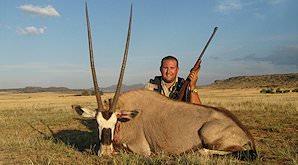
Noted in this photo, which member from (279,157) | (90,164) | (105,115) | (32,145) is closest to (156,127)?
(105,115)

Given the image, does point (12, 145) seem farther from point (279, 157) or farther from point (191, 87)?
point (279, 157)

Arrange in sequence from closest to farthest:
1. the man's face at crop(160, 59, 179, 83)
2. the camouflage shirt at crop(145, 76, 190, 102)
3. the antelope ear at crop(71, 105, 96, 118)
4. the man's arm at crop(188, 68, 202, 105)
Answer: the antelope ear at crop(71, 105, 96, 118) < the man's arm at crop(188, 68, 202, 105) < the man's face at crop(160, 59, 179, 83) < the camouflage shirt at crop(145, 76, 190, 102)

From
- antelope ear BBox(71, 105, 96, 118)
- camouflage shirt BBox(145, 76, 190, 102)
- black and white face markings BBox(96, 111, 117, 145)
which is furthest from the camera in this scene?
camouflage shirt BBox(145, 76, 190, 102)

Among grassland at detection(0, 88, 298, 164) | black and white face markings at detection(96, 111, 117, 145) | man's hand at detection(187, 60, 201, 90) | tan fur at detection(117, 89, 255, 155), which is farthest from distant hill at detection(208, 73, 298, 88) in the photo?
black and white face markings at detection(96, 111, 117, 145)

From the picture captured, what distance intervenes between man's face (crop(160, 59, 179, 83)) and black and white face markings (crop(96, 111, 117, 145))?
2.15m

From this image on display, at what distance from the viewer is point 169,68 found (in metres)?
8.13

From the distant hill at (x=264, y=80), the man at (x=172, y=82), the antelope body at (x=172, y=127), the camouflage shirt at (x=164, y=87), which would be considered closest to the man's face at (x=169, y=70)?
the man at (x=172, y=82)

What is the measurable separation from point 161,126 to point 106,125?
1.00 metres

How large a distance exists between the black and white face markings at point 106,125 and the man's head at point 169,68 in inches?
84.9

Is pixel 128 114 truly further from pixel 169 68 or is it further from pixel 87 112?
pixel 169 68

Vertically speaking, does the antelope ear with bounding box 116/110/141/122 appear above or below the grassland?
above

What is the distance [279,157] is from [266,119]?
20.9 ft

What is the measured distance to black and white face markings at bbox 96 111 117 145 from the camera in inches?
239

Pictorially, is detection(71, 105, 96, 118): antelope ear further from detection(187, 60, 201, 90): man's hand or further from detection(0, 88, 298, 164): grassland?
detection(187, 60, 201, 90): man's hand
